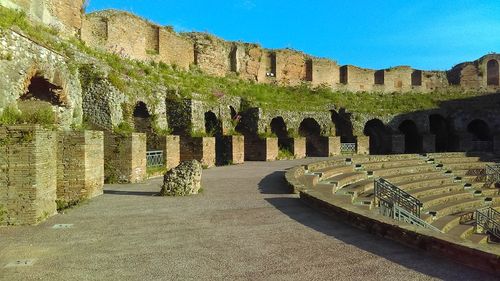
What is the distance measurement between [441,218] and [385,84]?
1171 inches

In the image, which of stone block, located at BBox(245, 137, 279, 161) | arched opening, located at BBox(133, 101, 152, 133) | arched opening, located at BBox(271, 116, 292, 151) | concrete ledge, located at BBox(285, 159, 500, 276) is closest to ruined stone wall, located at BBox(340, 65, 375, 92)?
arched opening, located at BBox(271, 116, 292, 151)

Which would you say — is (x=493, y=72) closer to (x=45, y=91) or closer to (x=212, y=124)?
(x=212, y=124)

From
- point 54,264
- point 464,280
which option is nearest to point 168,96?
point 54,264

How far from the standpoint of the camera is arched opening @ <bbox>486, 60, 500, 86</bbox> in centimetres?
4141

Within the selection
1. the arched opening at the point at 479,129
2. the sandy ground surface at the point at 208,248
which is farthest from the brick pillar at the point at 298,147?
the sandy ground surface at the point at 208,248

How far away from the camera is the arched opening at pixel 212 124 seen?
917 inches

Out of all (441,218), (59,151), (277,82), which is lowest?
(441,218)

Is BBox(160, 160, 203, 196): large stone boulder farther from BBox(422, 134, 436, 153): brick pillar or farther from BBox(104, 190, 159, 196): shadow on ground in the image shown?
BBox(422, 134, 436, 153): brick pillar

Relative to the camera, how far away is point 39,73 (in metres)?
12.6

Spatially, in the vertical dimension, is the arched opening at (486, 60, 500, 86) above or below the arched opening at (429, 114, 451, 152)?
above

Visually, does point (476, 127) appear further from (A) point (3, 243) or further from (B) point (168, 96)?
(A) point (3, 243)

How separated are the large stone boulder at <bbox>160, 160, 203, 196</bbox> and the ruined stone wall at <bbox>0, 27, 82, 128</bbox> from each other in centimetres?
459

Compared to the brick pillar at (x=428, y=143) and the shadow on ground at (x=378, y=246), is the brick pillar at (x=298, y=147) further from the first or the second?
the shadow on ground at (x=378, y=246)

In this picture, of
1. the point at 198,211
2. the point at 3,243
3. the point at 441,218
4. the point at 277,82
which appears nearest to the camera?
the point at 3,243
